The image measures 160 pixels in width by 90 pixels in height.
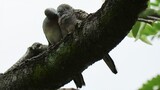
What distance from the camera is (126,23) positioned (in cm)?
153

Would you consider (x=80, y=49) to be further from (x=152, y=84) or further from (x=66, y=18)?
(x=66, y=18)

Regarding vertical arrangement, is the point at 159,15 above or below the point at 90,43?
above

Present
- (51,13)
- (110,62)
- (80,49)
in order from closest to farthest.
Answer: (80,49), (110,62), (51,13)

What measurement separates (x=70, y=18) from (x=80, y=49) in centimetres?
153

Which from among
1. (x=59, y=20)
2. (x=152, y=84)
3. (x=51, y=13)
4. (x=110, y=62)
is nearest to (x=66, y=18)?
(x=59, y=20)

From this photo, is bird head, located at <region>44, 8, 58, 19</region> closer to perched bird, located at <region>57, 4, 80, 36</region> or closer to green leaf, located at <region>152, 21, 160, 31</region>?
perched bird, located at <region>57, 4, 80, 36</region>

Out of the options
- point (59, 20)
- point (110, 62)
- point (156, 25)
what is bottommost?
point (110, 62)

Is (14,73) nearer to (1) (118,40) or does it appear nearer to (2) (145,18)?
(1) (118,40)

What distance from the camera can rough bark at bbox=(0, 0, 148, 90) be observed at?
1530 mm

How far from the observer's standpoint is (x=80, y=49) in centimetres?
173

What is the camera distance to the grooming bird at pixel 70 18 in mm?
2734

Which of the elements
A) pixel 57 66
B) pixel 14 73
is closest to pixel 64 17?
pixel 14 73

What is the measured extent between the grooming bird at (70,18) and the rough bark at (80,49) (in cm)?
83

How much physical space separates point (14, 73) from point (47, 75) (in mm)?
295
